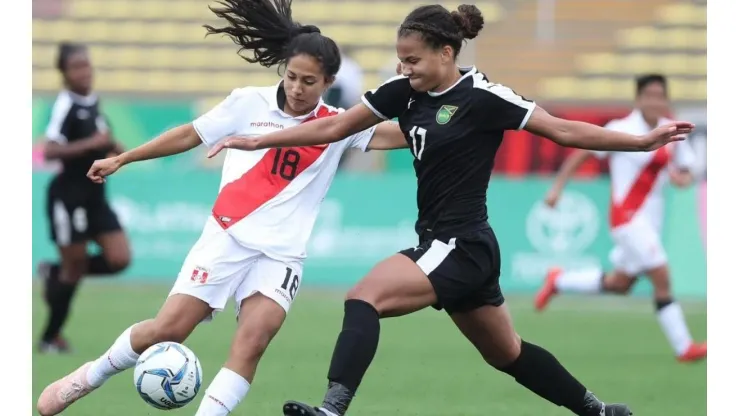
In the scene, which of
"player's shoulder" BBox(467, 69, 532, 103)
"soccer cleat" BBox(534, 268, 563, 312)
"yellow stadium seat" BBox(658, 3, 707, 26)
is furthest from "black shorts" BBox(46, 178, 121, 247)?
"yellow stadium seat" BBox(658, 3, 707, 26)

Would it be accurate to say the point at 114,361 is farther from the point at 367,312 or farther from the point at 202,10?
the point at 202,10

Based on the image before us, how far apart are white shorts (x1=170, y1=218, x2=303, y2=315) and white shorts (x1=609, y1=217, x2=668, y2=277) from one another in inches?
222

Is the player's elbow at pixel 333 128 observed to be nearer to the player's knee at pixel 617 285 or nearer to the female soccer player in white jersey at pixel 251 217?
the female soccer player in white jersey at pixel 251 217

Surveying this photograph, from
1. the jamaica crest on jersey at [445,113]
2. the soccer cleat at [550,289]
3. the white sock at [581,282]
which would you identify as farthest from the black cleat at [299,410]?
the soccer cleat at [550,289]

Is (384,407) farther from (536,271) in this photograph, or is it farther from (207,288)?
(536,271)

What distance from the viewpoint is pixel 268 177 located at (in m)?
6.59

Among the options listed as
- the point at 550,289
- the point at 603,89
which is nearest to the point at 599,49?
the point at 603,89

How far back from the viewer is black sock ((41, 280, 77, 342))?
11.0 metres

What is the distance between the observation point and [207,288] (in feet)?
20.9

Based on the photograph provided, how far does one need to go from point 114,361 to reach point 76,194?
5.63 metres

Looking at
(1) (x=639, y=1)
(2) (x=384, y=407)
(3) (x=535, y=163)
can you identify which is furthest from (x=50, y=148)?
(1) (x=639, y=1)

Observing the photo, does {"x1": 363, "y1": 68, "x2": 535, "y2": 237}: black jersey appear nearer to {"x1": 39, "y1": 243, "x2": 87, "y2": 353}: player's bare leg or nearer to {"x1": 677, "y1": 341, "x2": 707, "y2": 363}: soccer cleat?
{"x1": 677, "y1": 341, "x2": 707, "y2": 363}: soccer cleat

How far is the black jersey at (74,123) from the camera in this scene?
11.4 m

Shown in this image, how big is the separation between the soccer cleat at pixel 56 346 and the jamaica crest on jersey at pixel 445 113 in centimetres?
564
